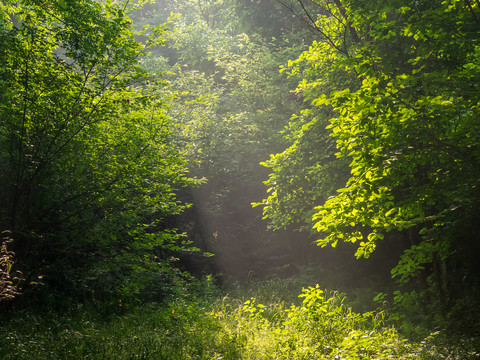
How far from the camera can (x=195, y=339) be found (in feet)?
20.0

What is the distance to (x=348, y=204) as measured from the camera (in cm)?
570

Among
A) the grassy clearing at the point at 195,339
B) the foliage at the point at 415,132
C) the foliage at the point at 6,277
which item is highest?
the foliage at the point at 415,132

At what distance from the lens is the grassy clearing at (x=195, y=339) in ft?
17.8

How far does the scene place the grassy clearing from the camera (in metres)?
5.41

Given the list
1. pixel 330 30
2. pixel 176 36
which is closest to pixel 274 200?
pixel 330 30

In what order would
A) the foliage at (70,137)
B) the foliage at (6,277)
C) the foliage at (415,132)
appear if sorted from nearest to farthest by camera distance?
the foliage at (6,277) < the foliage at (415,132) < the foliage at (70,137)

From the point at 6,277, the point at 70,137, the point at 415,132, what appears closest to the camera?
the point at 6,277

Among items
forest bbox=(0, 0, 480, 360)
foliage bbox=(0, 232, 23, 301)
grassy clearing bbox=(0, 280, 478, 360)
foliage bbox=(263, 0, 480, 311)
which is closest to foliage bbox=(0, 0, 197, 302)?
forest bbox=(0, 0, 480, 360)

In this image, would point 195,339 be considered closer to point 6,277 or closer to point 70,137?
point 6,277

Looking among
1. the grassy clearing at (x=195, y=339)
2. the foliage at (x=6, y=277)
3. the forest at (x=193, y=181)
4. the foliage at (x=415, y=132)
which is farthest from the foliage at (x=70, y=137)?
the foliage at (x=415, y=132)

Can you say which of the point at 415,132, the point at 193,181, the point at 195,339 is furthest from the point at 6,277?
the point at 193,181

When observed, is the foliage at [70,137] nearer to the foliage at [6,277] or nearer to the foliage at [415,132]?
the foliage at [6,277]

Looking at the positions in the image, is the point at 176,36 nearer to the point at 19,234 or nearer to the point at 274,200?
the point at 274,200

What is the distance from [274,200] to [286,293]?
14.5 ft
